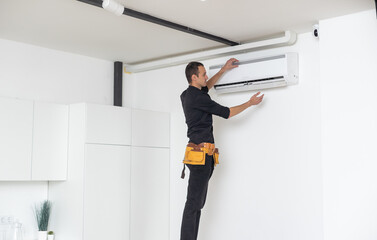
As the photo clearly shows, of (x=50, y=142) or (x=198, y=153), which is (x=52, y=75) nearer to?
(x=50, y=142)

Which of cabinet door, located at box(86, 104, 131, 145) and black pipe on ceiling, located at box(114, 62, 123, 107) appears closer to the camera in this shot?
cabinet door, located at box(86, 104, 131, 145)

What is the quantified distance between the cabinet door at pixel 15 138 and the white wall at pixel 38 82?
323 millimetres

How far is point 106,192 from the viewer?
16.2ft

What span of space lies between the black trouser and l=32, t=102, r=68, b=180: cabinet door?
4.48ft

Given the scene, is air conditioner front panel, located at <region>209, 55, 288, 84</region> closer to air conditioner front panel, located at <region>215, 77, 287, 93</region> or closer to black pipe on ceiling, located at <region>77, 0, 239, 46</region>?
air conditioner front panel, located at <region>215, 77, 287, 93</region>

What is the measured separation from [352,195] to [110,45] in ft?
9.23

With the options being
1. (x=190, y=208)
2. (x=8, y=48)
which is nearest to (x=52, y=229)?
(x=190, y=208)

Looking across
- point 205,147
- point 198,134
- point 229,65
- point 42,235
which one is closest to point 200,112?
point 198,134

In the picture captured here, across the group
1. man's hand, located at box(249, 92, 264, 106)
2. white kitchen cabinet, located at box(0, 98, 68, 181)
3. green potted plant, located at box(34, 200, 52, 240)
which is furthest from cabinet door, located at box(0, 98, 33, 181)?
man's hand, located at box(249, 92, 264, 106)

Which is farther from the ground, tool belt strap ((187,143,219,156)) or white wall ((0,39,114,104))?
white wall ((0,39,114,104))

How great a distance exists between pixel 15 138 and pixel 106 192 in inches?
40.4

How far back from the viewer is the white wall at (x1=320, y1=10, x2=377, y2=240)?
3918mm

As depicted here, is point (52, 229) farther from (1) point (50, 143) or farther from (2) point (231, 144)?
(2) point (231, 144)

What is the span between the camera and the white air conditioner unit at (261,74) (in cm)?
451
